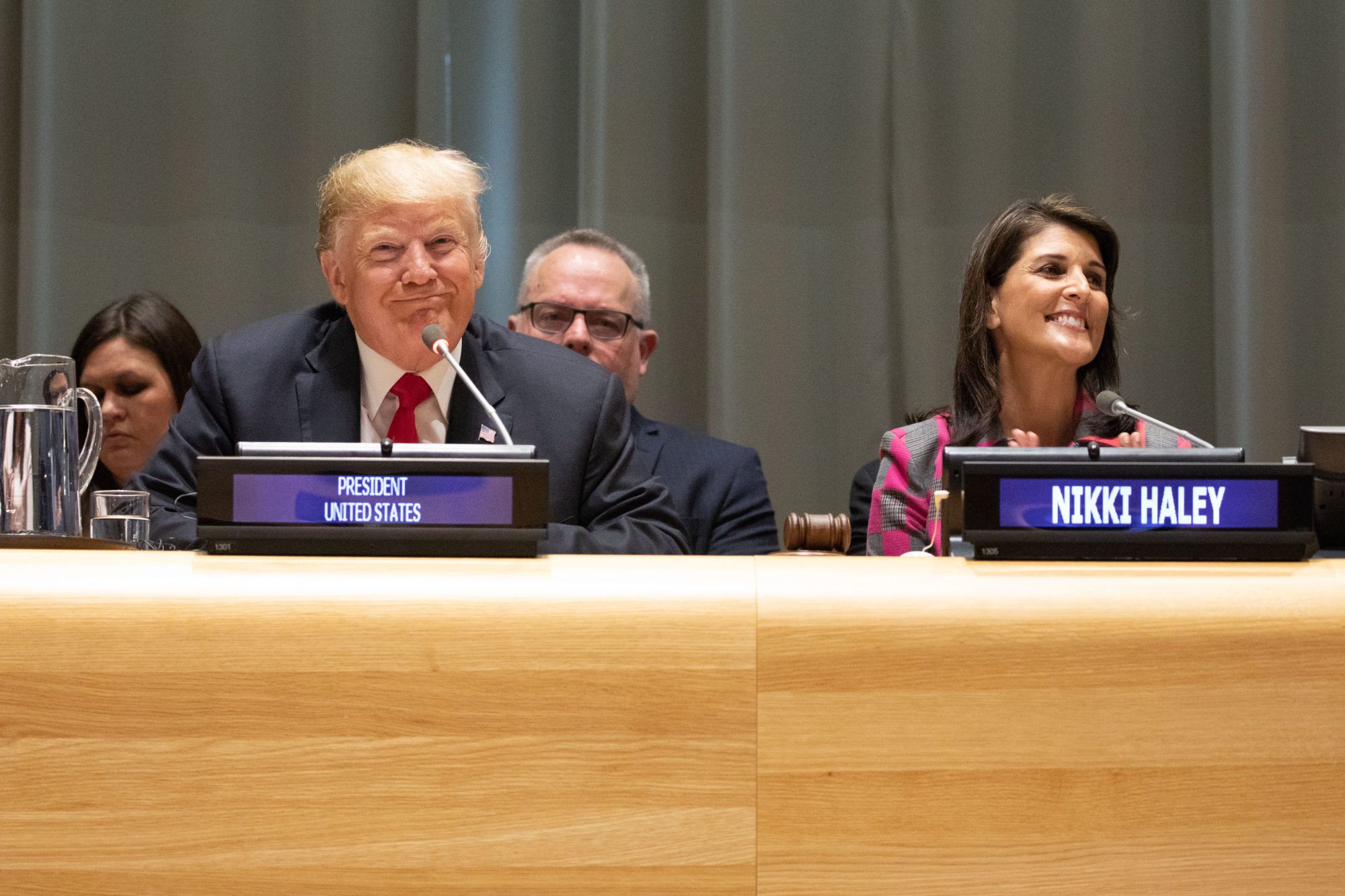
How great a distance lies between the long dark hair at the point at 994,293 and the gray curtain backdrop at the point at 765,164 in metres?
0.57

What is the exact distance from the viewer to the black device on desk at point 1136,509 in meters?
0.93

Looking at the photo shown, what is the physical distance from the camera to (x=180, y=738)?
813 millimetres

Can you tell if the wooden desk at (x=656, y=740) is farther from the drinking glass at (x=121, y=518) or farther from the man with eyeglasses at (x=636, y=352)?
the man with eyeglasses at (x=636, y=352)

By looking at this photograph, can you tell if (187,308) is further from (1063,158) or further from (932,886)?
(932,886)

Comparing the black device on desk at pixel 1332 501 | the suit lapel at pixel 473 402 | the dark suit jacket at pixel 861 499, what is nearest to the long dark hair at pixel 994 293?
the dark suit jacket at pixel 861 499

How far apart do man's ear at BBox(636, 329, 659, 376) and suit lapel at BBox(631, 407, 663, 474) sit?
0.46 feet

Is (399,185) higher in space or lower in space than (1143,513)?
higher

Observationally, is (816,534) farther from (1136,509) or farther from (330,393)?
(330,393)

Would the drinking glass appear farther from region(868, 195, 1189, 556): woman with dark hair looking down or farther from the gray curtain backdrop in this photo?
the gray curtain backdrop

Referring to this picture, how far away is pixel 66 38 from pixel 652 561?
2412mm

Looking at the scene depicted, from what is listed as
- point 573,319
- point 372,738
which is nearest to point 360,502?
point 372,738

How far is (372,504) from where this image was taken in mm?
932

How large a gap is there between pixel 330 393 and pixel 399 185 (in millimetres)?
280

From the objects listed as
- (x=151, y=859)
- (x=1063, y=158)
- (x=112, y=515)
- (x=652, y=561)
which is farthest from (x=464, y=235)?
(x=1063, y=158)
